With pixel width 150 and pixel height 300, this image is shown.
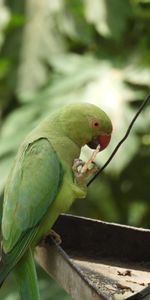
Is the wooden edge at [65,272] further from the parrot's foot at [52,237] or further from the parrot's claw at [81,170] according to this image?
the parrot's claw at [81,170]

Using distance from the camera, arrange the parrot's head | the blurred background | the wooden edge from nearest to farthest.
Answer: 1. the wooden edge
2. the parrot's head
3. the blurred background

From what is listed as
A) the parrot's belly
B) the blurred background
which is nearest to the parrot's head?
the parrot's belly

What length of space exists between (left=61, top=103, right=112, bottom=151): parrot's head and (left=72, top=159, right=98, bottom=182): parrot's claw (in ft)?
0.55

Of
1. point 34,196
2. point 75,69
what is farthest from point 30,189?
point 75,69

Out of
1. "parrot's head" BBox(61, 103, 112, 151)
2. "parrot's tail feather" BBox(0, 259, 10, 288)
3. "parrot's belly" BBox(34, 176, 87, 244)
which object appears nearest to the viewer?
"parrot's tail feather" BBox(0, 259, 10, 288)

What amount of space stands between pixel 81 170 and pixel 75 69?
171 cm

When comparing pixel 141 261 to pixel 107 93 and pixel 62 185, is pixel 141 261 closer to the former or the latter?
pixel 62 185

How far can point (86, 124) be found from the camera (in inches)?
113

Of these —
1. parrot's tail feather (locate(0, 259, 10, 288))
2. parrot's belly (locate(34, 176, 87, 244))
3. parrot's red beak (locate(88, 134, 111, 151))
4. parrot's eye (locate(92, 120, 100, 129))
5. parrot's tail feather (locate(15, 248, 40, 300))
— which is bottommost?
parrot's tail feather (locate(15, 248, 40, 300))

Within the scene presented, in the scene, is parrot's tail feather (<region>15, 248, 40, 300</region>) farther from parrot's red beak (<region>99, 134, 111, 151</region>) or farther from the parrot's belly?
parrot's red beak (<region>99, 134, 111, 151</region>)

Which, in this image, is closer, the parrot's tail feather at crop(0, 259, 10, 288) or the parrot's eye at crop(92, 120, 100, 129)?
the parrot's tail feather at crop(0, 259, 10, 288)

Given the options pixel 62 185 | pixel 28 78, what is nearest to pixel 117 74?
pixel 28 78

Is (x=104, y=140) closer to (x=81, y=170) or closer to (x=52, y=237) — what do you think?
(x=81, y=170)

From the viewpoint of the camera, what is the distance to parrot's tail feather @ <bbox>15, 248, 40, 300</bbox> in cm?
249
